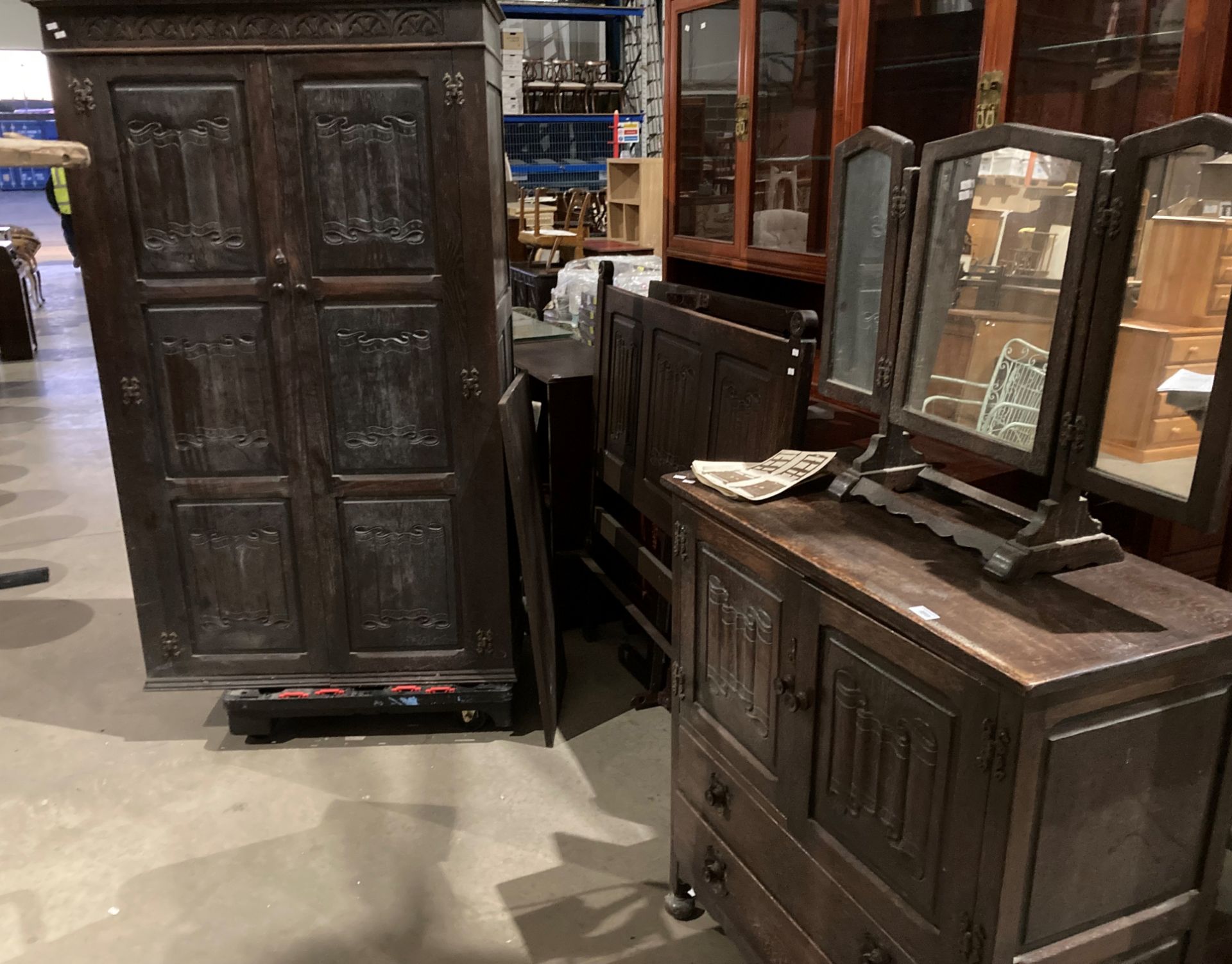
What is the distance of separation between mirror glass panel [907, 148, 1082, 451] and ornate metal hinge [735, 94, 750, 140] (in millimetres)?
926

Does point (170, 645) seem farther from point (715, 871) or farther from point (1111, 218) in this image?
point (1111, 218)

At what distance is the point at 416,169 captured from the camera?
223cm

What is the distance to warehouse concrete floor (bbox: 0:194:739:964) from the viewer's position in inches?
78.0

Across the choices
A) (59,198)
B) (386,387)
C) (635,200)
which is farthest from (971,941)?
(59,198)

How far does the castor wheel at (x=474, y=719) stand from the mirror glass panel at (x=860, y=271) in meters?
1.45

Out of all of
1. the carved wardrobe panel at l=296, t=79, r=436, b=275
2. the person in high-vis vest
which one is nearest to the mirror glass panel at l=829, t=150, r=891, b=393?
the carved wardrobe panel at l=296, t=79, r=436, b=275

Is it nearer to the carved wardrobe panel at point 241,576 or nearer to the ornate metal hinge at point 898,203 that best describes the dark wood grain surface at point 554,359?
the carved wardrobe panel at point 241,576

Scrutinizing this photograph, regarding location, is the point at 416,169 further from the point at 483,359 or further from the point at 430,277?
the point at 483,359

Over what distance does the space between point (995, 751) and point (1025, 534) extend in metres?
0.31

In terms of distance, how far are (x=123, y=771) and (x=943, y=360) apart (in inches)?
89.8

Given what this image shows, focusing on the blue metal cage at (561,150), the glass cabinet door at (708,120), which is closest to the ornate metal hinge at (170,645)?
the glass cabinet door at (708,120)

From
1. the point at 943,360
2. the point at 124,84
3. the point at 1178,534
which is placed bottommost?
the point at 1178,534

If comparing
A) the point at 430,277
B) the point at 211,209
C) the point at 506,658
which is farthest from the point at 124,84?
the point at 506,658

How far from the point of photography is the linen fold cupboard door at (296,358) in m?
2.19
